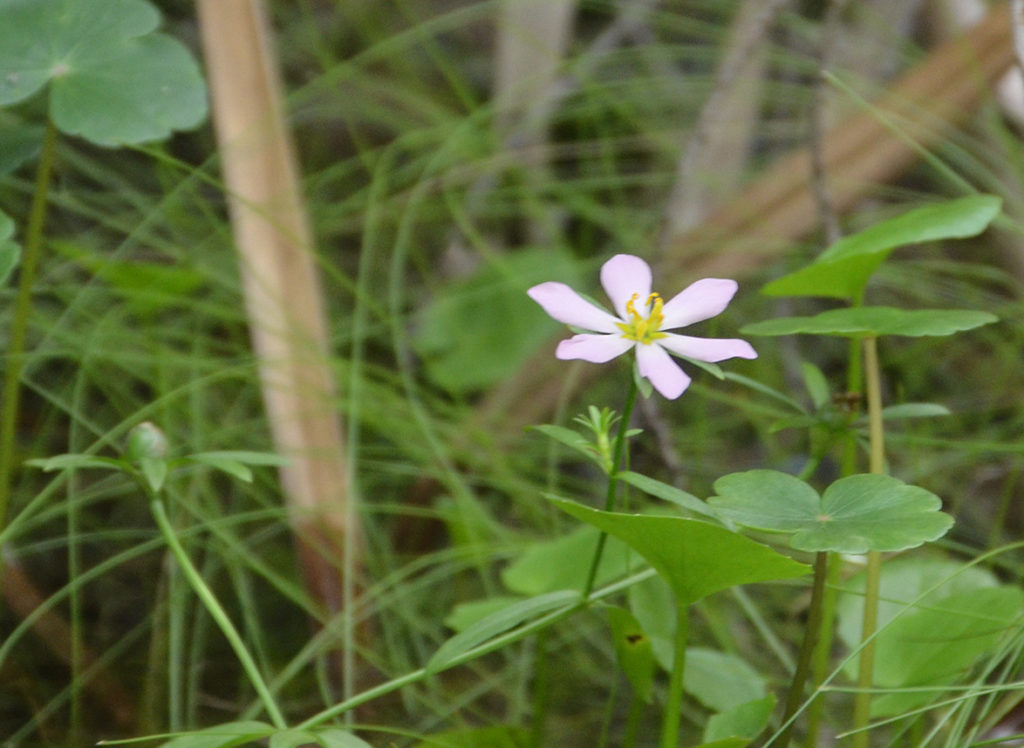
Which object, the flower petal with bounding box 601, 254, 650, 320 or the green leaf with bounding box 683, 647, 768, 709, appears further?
the green leaf with bounding box 683, 647, 768, 709

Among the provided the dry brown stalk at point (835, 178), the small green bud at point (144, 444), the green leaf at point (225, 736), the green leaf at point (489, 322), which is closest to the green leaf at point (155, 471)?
the small green bud at point (144, 444)

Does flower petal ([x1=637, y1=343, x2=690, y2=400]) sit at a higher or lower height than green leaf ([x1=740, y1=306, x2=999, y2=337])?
lower

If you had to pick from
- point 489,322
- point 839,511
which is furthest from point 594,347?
point 489,322

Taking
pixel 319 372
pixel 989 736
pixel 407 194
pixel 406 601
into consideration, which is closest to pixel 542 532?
pixel 406 601

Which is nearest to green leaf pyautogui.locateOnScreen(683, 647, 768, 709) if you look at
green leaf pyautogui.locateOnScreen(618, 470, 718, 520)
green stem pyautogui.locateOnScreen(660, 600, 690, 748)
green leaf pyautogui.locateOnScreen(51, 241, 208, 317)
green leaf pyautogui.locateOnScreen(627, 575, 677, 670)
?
green leaf pyautogui.locateOnScreen(627, 575, 677, 670)

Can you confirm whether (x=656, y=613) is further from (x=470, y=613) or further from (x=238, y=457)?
(x=238, y=457)

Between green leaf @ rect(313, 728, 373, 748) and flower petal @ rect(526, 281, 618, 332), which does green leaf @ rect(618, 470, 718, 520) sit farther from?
green leaf @ rect(313, 728, 373, 748)

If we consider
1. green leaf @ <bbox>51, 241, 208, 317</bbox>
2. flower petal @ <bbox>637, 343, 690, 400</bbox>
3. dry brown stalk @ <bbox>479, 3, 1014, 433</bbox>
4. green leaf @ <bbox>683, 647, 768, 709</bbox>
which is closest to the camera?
flower petal @ <bbox>637, 343, 690, 400</bbox>

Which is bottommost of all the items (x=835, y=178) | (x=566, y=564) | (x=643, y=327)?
(x=566, y=564)
